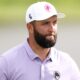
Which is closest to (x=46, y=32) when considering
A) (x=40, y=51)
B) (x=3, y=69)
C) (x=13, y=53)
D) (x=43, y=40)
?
(x=43, y=40)

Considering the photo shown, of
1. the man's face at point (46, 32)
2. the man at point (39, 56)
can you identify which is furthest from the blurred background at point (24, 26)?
the man's face at point (46, 32)

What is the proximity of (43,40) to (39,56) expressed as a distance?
0.14 metres

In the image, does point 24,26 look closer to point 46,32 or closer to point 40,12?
point 40,12

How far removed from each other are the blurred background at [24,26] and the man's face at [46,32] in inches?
202

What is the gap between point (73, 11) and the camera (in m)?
21.3

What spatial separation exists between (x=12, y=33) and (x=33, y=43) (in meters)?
9.41

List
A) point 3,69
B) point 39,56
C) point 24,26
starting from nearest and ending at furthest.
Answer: point 3,69 < point 39,56 < point 24,26

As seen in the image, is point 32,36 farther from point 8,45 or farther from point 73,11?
point 73,11

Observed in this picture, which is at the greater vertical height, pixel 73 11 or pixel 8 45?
pixel 8 45

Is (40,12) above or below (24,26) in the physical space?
above

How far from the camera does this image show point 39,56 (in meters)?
4.57

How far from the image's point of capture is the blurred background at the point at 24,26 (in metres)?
11.4

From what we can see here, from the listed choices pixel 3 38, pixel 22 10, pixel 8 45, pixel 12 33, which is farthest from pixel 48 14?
pixel 22 10

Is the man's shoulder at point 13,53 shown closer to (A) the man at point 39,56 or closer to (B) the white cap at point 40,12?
(A) the man at point 39,56
